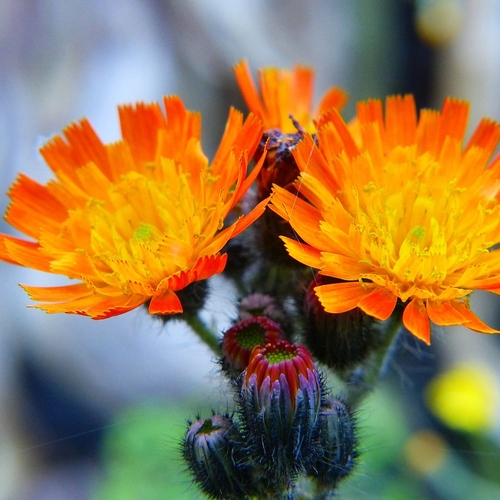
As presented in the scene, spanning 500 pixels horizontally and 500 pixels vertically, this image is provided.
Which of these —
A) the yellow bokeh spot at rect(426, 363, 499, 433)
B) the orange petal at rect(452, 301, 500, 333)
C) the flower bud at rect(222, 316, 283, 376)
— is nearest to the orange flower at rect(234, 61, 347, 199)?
the flower bud at rect(222, 316, 283, 376)

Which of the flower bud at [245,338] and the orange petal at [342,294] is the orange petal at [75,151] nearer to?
the flower bud at [245,338]

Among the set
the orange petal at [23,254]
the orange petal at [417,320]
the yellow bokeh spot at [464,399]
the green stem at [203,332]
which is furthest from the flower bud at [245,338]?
the yellow bokeh spot at [464,399]

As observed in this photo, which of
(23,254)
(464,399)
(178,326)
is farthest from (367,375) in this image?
(464,399)

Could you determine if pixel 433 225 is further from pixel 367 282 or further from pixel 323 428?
pixel 323 428

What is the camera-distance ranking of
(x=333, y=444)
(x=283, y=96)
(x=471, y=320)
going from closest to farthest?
(x=471, y=320) < (x=333, y=444) < (x=283, y=96)

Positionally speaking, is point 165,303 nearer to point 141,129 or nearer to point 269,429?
point 269,429

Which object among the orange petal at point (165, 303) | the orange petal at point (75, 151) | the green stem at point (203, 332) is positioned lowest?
the green stem at point (203, 332)

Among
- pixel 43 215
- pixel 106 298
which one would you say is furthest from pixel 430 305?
pixel 43 215
